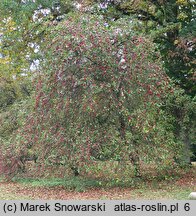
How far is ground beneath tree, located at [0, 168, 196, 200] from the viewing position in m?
9.22

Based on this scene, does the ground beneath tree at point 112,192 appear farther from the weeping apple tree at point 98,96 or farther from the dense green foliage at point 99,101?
the weeping apple tree at point 98,96

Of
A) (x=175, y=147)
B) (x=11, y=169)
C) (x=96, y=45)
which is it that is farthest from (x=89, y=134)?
(x=11, y=169)

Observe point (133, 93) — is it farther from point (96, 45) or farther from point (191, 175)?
point (191, 175)

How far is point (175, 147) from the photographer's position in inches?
458

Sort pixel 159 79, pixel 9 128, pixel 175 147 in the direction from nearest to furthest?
pixel 159 79 < pixel 175 147 < pixel 9 128

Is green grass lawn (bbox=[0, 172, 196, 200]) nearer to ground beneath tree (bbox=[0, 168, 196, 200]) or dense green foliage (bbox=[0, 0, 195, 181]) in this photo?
ground beneath tree (bbox=[0, 168, 196, 200])

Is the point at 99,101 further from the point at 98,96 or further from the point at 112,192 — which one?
the point at 112,192

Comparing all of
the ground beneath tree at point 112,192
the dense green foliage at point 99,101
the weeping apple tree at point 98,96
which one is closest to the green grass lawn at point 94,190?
the ground beneath tree at point 112,192

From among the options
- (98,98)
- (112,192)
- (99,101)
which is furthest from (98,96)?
(112,192)

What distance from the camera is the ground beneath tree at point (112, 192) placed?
922 centimetres

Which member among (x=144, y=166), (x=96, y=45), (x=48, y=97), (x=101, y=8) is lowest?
(x=144, y=166)

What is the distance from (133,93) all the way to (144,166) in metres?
2.36

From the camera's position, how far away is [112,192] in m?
9.98

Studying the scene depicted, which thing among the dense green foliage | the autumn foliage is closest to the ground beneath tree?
the dense green foliage
